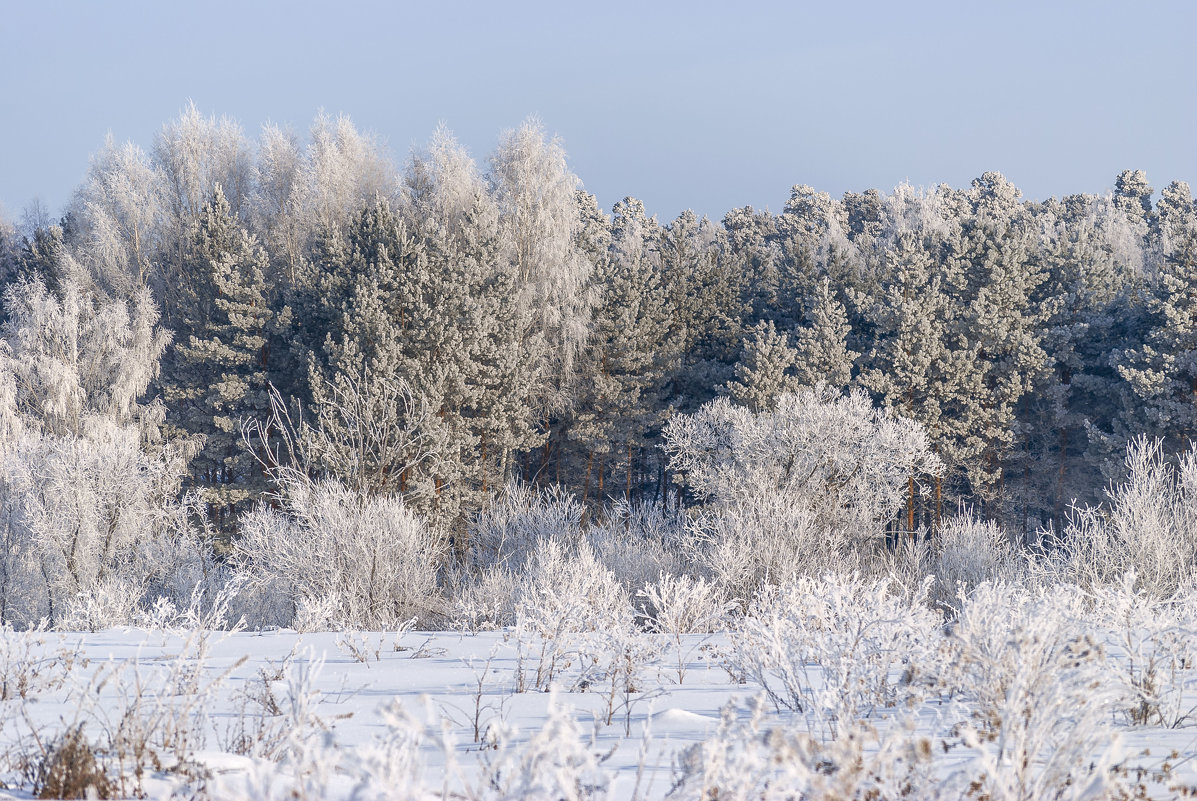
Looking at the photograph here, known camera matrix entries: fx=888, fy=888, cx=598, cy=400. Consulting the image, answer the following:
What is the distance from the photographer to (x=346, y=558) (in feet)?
47.6

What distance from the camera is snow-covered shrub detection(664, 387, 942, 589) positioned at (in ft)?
65.0

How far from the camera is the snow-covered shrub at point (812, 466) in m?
19.8

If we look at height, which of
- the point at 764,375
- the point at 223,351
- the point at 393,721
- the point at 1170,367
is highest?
the point at 223,351

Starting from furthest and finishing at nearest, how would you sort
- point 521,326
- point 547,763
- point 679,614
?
point 521,326 → point 679,614 → point 547,763

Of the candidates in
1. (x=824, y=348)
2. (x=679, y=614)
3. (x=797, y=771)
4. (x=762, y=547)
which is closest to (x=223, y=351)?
(x=762, y=547)

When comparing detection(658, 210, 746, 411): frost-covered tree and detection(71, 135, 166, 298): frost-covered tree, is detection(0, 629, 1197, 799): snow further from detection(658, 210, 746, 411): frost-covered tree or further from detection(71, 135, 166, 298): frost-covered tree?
detection(71, 135, 166, 298): frost-covered tree

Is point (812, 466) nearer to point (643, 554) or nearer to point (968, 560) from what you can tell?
point (968, 560)

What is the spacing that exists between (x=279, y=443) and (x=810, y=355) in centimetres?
1609

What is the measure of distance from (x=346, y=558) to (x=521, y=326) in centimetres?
1273

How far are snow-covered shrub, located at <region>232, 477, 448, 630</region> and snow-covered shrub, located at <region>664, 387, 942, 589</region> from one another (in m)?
6.82

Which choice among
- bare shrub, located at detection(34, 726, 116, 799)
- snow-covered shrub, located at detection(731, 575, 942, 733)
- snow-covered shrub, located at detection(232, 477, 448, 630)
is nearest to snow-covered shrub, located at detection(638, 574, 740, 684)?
snow-covered shrub, located at detection(731, 575, 942, 733)

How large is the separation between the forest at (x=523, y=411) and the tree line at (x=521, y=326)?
0.13 meters

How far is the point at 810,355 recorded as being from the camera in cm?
2805

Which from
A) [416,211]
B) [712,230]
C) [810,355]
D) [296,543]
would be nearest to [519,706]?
[296,543]
